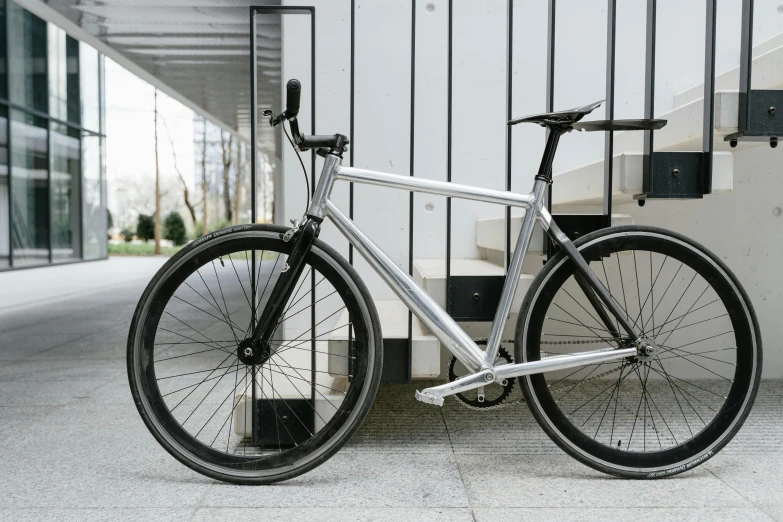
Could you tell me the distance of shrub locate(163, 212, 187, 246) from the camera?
65.0ft

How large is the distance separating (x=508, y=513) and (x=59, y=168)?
1298cm

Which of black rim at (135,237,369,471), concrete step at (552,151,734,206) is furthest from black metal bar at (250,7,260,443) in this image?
concrete step at (552,151,734,206)

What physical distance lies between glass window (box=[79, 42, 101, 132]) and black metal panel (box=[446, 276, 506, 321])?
13472 mm

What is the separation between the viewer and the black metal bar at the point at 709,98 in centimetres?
200

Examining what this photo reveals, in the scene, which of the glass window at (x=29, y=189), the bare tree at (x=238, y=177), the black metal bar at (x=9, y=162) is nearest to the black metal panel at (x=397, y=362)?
the black metal bar at (x=9, y=162)

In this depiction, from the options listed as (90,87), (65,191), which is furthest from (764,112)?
(90,87)

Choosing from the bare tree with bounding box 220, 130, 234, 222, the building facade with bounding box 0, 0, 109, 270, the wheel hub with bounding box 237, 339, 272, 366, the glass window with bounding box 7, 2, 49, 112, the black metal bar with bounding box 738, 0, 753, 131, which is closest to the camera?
the wheel hub with bounding box 237, 339, 272, 366

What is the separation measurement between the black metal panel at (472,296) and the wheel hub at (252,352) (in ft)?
2.15

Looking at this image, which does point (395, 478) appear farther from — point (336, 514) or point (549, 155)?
point (549, 155)

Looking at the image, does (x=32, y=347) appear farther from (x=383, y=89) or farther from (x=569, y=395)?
(x=569, y=395)

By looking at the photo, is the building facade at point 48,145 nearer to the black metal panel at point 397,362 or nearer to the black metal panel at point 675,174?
the black metal panel at point 397,362

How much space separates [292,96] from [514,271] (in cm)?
83

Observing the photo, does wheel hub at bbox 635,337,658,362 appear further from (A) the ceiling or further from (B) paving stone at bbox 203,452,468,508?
(A) the ceiling

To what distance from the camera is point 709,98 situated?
1.99 meters
